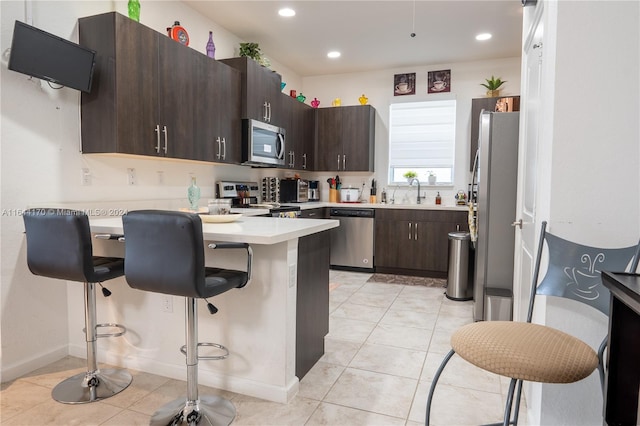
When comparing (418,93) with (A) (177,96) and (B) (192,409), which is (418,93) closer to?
(A) (177,96)

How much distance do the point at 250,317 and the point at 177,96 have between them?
1892 mm

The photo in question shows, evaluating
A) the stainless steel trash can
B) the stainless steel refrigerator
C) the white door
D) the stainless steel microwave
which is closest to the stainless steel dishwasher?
the stainless steel microwave

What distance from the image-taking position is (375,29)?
4.12 m

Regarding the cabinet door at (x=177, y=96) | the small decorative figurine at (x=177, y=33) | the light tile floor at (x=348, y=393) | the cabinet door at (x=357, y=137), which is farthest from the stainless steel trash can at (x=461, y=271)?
the small decorative figurine at (x=177, y=33)

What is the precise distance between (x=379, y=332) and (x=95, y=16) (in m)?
Answer: 2.95

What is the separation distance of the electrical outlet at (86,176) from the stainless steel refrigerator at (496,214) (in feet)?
9.52

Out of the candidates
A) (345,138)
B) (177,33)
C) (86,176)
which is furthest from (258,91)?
(86,176)

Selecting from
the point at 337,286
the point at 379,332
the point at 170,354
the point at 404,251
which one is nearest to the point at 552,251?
the point at 379,332

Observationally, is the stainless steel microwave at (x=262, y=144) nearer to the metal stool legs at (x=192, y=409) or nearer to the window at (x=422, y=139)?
the window at (x=422, y=139)

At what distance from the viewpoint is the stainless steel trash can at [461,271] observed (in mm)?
3926

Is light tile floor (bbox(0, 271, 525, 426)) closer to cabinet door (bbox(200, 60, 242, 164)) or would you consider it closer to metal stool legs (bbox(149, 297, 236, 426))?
metal stool legs (bbox(149, 297, 236, 426))

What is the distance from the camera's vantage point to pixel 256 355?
2066 millimetres

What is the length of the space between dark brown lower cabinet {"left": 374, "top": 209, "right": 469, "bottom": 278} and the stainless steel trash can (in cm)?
71

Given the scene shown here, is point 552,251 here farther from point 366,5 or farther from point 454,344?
point 366,5
